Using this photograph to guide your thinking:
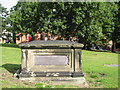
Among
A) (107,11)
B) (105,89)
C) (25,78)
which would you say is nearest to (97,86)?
(105,89)

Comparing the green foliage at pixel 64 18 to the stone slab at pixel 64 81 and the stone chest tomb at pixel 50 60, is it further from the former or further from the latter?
the stone slab at pixel 64 81

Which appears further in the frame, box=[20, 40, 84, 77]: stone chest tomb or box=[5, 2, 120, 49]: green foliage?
box=[5, 2, 120, 49]: green foliage

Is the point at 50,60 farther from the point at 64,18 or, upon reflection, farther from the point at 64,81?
the point at 64,18

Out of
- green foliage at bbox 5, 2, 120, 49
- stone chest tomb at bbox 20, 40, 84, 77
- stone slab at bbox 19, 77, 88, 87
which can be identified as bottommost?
stone slab at bbox 19, 77, 88, 87

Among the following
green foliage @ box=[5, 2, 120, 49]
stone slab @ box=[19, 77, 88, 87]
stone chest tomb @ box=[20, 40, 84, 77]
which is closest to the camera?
stone slab @ box=[19, 77, 88, 87]

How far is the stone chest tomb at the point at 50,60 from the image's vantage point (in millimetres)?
7332

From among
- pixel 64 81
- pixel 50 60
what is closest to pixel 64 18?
pixel 50 60

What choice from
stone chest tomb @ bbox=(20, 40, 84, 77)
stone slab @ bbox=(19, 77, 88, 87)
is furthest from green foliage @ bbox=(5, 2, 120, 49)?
stone slab @ bbox=(19, 77, 88, 87)

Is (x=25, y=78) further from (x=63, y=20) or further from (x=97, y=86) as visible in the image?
(x=63, y=20)

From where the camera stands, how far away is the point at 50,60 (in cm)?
745

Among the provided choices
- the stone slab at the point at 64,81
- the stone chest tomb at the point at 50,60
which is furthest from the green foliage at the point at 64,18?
the stone slab at the point at 64,81

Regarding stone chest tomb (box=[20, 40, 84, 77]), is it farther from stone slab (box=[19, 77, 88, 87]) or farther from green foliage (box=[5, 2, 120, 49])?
green foliage (box=[5, 2, 120, 49])

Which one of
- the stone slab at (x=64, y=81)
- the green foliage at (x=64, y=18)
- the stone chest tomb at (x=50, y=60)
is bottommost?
the stone slab at (x=64, y=81)

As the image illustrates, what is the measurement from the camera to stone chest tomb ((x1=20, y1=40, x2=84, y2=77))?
7332mm
